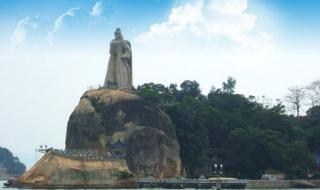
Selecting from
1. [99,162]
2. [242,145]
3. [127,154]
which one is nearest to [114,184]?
[99,162]

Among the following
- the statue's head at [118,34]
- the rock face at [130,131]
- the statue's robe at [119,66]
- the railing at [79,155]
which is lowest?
the railing at [79,155]

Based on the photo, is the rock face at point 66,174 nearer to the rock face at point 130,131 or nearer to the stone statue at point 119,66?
the rock face at point 130,131

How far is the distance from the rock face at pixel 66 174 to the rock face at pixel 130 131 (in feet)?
31.4

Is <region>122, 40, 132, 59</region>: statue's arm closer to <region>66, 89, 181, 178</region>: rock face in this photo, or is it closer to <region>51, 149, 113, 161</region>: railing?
<region>66, 89, 181, 178</region>: rock face

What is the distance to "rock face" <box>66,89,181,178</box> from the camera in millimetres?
88500

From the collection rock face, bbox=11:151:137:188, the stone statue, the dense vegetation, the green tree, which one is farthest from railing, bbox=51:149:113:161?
the green tree

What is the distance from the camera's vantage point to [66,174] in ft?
243

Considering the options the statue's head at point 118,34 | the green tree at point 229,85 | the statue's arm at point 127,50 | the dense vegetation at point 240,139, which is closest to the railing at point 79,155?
the dense vegetation at point 240,139

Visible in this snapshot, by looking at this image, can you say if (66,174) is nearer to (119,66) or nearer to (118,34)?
(119,66)

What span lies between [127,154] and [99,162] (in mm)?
11490

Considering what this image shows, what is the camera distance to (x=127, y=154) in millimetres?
88125

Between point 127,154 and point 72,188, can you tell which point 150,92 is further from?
point 72,188

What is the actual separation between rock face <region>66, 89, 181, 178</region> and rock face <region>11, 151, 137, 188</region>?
9575mm

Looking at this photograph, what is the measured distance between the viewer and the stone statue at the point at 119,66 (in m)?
95.3
